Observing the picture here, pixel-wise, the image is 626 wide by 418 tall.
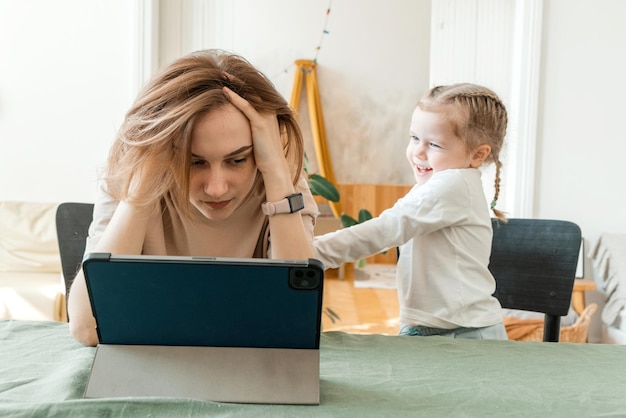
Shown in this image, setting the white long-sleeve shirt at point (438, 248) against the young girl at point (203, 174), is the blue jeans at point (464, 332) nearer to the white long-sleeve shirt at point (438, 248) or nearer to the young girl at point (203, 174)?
the white long-sleeve shirt at point (438, 248)

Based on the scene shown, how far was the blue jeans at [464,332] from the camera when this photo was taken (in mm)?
1552

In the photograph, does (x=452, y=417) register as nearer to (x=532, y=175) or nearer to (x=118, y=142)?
(x=118, y=142)

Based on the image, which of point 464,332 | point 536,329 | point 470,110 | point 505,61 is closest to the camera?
point 464,332

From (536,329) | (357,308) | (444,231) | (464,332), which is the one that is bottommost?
(357,308)

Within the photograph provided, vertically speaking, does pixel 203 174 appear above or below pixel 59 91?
below

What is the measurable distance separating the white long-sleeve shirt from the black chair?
Answer: 1.86 feet

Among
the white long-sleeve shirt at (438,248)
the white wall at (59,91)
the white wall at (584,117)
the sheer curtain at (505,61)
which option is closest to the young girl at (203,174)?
the white long-sleeve shirt at (438,248)

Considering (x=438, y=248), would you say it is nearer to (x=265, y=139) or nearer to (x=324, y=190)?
(x=265, y=139)

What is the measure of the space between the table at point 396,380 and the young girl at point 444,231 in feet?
1.02

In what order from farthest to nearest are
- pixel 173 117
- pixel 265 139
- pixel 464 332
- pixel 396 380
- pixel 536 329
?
pixel 536 329
pixel 464 332
pixel 265 139
pixel 173 117
pixel 396 380

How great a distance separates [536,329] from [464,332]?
1.85 meters

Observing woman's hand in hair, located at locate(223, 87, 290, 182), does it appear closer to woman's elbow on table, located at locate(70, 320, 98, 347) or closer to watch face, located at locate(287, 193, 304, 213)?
watch face, located at locate(287, 193, 304, 213)

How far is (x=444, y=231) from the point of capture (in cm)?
161

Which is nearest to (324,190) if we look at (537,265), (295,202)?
(537,265)
